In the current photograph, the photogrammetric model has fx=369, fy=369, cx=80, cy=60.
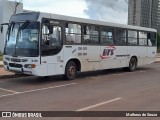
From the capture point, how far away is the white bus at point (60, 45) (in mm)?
15477

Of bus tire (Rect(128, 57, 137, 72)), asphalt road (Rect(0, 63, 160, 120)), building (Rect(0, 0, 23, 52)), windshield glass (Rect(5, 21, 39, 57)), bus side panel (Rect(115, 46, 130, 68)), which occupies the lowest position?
asphalt road (Rect(0, 63, 160, 120))

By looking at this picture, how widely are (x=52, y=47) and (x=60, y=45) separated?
22.8 inches

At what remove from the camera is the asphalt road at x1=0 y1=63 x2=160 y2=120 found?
10377 millimetres

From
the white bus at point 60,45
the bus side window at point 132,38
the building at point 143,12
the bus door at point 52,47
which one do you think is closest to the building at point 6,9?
the building at point 143,12

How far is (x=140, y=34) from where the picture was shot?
2348 cm

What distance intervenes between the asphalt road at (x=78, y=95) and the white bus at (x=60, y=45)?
81cm

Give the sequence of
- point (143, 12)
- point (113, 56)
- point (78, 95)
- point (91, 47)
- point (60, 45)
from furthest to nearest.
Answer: point (143, 12), point (113, 56), point (91, 47), point (60, 45), point (78, 95)

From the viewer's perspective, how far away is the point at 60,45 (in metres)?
16.5

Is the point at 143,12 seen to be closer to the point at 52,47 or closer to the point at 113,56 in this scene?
the point at 113,56

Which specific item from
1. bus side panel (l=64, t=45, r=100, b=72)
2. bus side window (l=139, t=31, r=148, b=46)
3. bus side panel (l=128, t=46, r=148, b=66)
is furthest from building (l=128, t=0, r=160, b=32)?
bus side panel (l=64, t=45, r=100, b=72)

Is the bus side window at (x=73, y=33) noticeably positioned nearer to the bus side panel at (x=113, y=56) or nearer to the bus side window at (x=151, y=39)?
the bus side panel at (x=113, y=56)

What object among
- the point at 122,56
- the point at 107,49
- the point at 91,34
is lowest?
the point at 122,56

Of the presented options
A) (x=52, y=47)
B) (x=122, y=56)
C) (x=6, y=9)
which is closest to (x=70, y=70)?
(x=52, y=47)

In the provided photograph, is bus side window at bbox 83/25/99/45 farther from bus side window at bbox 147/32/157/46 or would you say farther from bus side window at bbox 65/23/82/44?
bus side window at bbox 147/32/157/46
